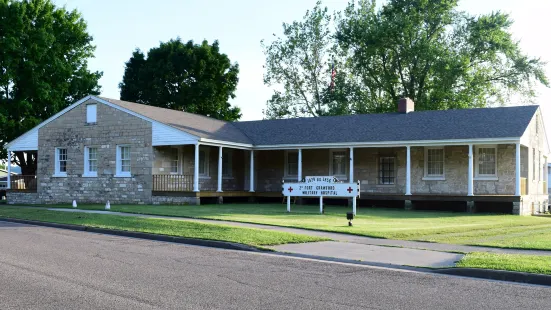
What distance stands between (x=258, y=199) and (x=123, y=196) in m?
7.89

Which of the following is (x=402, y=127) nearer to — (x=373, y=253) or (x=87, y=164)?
(x=87, y=164)

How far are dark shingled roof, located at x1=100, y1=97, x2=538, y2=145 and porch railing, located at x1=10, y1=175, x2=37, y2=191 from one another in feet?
24.9

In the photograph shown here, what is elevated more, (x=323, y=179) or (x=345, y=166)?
(x=345, y=166)

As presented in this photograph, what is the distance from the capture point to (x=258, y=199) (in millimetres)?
33062

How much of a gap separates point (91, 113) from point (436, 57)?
25.1 metres

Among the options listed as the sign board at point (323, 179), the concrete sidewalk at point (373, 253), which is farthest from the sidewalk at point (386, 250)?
the sign board at point (323, 179)

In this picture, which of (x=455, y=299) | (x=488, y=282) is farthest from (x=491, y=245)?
(x=455, y=299)

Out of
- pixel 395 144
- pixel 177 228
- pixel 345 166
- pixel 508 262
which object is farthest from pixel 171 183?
pixel 508 262

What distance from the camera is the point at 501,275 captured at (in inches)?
376

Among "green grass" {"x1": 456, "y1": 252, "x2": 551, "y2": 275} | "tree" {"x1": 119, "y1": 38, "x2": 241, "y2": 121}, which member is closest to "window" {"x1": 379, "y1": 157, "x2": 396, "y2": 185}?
"green grass" {"x1": 456, "y1": 252, "x2": 551, "y2": 275}

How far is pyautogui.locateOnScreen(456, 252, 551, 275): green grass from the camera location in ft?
31.9

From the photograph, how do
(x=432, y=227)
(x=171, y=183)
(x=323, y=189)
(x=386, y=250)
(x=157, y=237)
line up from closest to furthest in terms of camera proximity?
(x=386, y=250)
(x=157, y=237)
(x=432, y=227)
(x=323, y=189)
(x=171, y=183)

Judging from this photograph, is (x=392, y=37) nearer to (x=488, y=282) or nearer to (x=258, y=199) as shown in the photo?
(x=258, y=199)

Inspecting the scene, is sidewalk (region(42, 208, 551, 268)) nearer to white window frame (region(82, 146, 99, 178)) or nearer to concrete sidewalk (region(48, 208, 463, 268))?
concrete sidewalk (region(48, 208, 463, 268))
